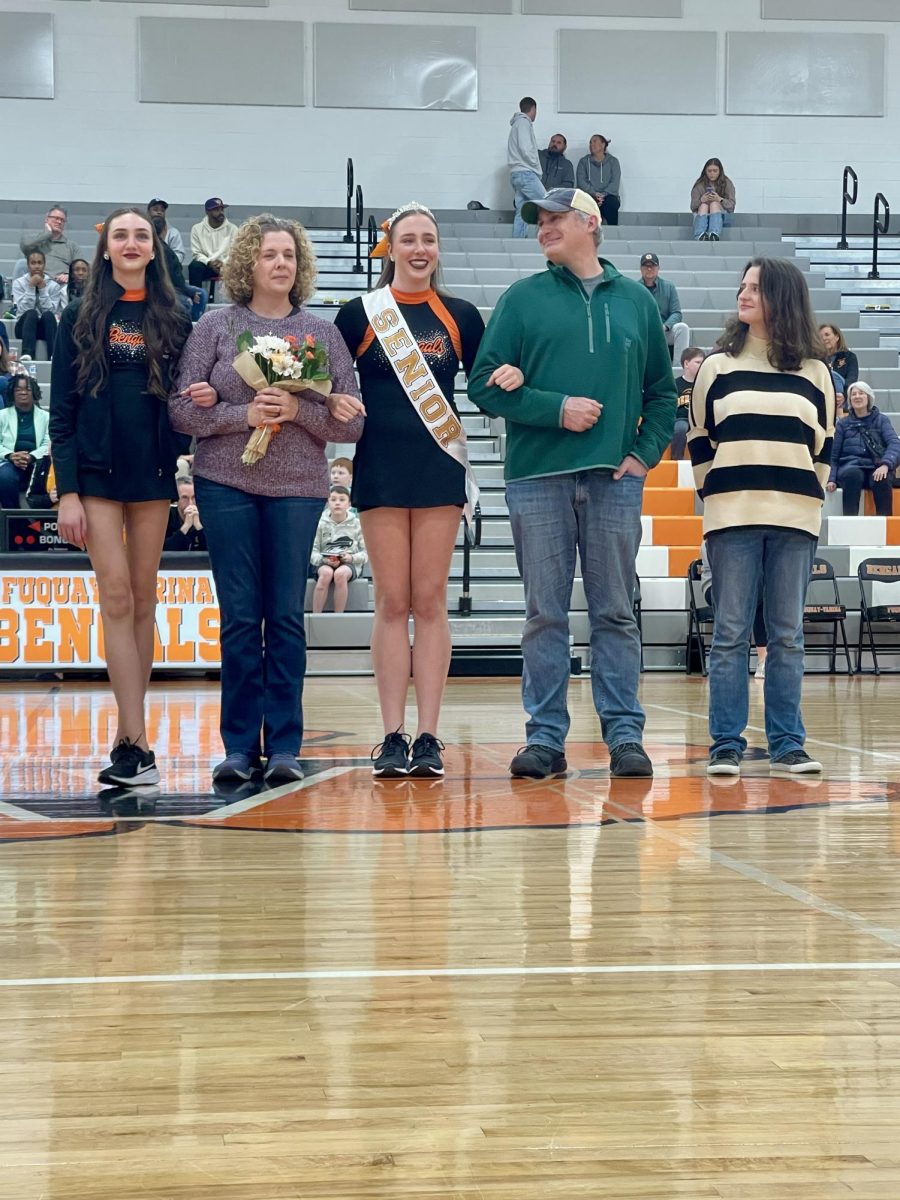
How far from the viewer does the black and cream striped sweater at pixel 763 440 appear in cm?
441

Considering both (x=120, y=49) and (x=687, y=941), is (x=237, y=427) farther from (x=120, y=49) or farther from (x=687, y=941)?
(x=120, y=49)

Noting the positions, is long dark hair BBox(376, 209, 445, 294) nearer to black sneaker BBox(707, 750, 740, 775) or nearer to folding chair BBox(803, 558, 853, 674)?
black sneaker BBox(707, 750, 740, 775)

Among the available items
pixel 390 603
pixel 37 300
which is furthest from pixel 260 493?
pixel 37 300

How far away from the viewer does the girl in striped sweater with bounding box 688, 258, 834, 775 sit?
4.42 m

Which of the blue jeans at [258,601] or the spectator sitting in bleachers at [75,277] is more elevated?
the spectator sitting in bleachers at [75,277]

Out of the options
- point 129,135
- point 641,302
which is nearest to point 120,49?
point 129,135

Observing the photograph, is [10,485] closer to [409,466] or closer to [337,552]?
[337,552]

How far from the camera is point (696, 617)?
10.0 meters

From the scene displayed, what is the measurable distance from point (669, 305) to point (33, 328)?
5803mm

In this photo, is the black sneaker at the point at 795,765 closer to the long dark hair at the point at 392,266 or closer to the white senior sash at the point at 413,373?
the white senior sash at the point at 413,373

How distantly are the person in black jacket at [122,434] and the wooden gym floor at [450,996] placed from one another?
1.50 feet

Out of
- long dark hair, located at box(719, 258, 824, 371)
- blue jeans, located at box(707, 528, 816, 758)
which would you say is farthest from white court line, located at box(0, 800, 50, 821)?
long dark hair, located at box(719, 258, 824, 371)

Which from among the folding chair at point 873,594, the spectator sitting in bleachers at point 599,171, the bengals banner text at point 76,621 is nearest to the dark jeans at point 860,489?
the folding chair at point 873,594

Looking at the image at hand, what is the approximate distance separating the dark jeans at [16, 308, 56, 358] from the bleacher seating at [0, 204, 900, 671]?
36cm
